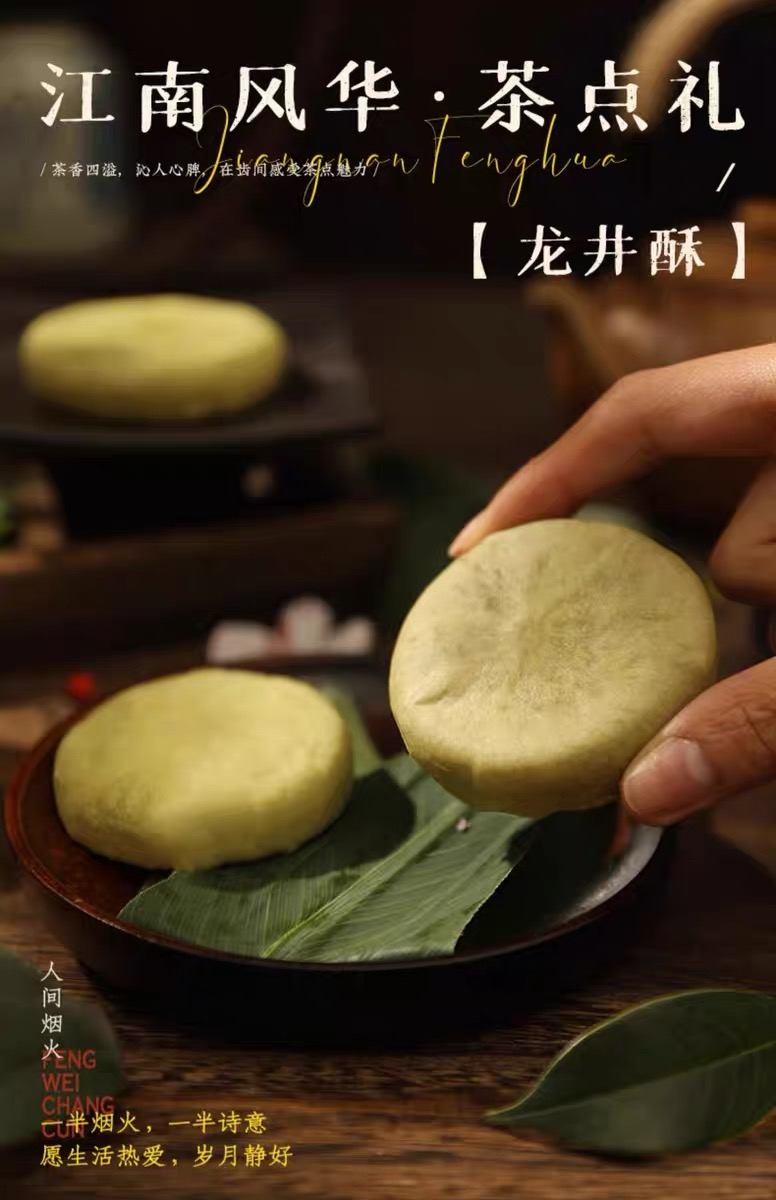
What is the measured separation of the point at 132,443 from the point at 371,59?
43 cm

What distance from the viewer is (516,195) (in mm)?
647

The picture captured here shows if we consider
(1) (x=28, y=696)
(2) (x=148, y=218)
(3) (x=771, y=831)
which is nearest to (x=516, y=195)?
(3) (x=771, y=831)

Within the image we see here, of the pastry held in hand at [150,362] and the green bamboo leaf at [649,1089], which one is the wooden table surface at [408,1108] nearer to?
the green bamboo leaf at [649,1089]

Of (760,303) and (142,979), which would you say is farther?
(760,303)

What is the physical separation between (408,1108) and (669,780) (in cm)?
19

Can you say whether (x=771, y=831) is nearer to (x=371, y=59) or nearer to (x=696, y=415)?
(x=696, y=415)

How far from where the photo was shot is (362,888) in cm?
65

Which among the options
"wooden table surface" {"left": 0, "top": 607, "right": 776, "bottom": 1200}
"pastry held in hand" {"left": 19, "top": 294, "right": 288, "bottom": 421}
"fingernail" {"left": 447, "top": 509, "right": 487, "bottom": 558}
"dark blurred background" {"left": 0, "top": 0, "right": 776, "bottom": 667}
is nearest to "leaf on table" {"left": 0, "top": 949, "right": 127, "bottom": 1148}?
"wooden table surface" {"left": 0, "top": 607, "right": 776, "bottom": 1200}

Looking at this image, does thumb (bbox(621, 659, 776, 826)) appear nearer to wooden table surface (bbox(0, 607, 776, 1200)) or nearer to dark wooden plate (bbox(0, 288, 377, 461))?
wooden table surface (bbox(0, 607, 776, 1200))

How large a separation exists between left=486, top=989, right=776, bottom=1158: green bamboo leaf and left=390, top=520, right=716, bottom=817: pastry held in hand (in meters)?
0.10

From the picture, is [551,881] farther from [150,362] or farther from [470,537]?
[150,362]

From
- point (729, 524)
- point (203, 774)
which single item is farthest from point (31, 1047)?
point (729, 524)

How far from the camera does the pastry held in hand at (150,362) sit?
1.05 m

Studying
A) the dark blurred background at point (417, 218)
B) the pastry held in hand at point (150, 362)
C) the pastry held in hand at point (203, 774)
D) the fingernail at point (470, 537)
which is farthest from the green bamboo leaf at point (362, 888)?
the pastry held in hand at point (150, 362)
